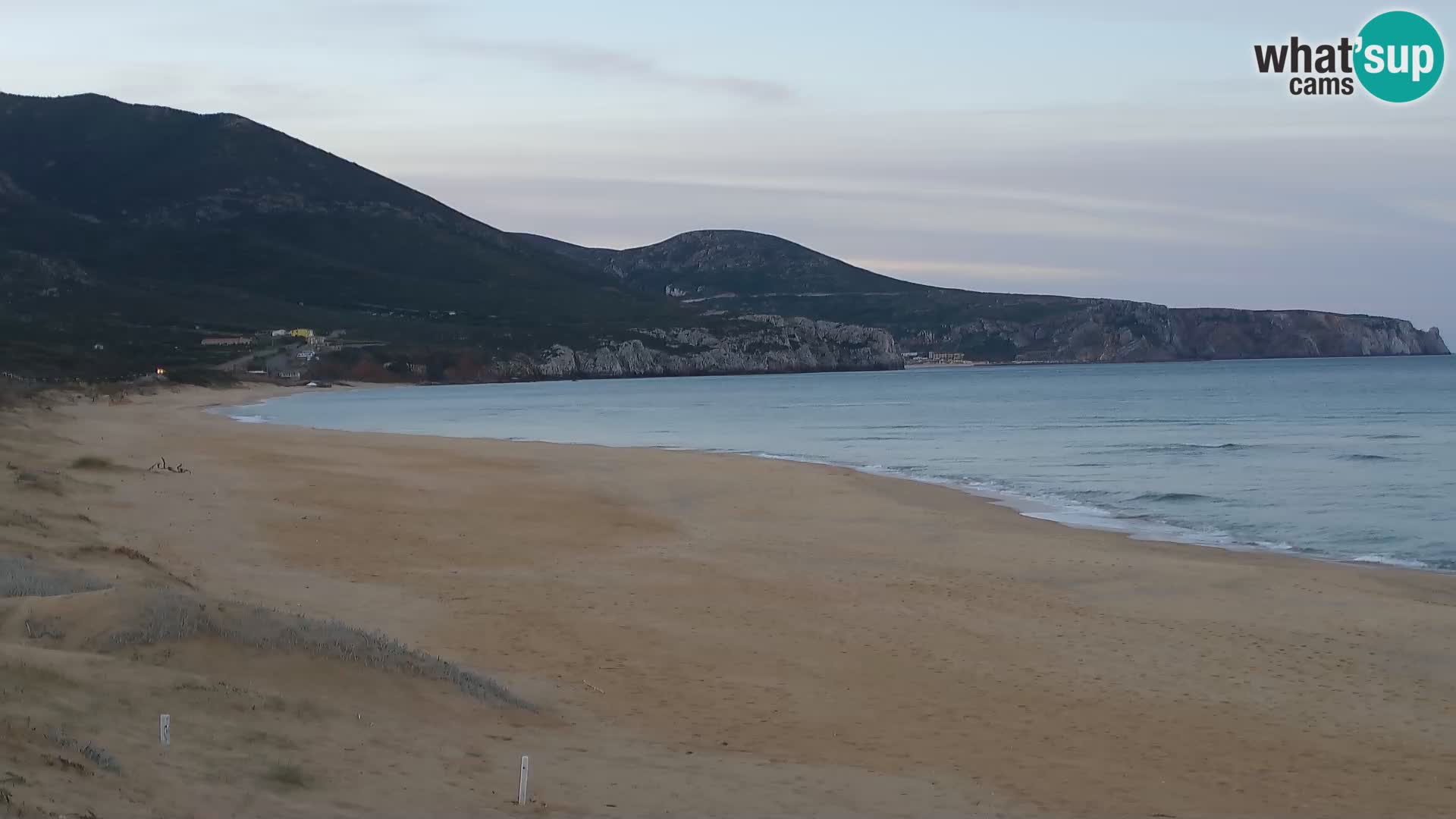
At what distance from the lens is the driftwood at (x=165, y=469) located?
2611 centimetres

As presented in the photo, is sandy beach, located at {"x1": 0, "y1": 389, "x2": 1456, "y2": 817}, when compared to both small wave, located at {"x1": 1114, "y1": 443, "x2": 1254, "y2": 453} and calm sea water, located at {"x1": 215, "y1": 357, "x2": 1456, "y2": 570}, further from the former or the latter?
small wave, located at {"x1": 1114, "y1": 443, "x2": 1254, "y2": 453}

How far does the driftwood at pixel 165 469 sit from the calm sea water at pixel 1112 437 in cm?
1680

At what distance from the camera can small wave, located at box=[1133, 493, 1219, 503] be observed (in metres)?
26.5

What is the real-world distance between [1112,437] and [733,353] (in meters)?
131

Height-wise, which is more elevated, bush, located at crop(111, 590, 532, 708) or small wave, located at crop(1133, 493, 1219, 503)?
bush, located at crop(111, 590, 532, 708)

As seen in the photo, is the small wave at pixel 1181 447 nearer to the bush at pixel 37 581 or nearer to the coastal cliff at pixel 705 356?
the bush at pixel 37 581

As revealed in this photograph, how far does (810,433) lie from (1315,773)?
4351cm

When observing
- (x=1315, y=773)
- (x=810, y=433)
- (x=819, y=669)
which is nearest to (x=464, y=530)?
(x=819, y=669)

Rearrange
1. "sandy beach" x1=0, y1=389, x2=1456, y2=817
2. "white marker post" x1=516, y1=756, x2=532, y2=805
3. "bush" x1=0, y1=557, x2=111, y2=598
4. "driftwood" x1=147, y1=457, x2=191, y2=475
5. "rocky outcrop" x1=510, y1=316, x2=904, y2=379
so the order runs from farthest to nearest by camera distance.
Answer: "rocky outcrop" x1=510, y1=316, x2=904, y2=379 → "driftwood" x1=147, y1=457, x2=191, y2=475 → "bush" x1=0, y1=557, x2=111, y2=598 → "sandy beach" x1=0, y1=389, x2=1456, y2=817 → "white marker post" x1=516, y1=756, x2=532, y2=805

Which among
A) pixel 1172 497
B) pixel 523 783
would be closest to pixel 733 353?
pixel 1172 497

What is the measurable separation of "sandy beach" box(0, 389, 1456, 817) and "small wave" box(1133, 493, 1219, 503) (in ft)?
17.3

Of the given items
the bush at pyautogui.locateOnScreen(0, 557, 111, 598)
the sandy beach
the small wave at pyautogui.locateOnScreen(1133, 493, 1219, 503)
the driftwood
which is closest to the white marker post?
the sandy beach

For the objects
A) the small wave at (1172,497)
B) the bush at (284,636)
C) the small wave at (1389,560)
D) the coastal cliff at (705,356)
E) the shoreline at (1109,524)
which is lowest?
the shoreline at (1109,524)

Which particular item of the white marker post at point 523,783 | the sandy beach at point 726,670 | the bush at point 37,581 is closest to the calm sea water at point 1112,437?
the sandy beach at point 726,670
